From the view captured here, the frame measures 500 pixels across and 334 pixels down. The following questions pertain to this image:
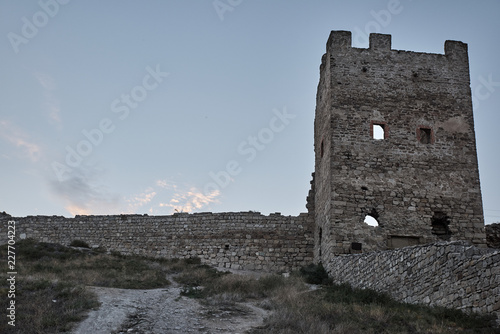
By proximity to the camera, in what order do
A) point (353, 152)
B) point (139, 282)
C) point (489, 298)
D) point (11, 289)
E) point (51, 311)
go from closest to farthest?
point (489, 298)
point (51, 311)
point (11, 289)
point (139, 282)
point (353, 152)

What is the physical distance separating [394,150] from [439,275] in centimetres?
767

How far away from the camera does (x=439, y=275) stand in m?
8.98

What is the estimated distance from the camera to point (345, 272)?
13.6 metres

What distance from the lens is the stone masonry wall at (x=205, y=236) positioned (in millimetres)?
18078

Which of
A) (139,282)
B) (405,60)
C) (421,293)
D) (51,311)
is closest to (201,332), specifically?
(51,311)

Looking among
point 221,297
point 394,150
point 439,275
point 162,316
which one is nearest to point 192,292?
point 221,297

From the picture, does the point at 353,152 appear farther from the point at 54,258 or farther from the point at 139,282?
the point at 54,258

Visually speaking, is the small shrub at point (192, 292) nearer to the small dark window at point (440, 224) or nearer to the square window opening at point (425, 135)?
the small dark window at point (440, 224)

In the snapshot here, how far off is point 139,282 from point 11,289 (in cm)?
351

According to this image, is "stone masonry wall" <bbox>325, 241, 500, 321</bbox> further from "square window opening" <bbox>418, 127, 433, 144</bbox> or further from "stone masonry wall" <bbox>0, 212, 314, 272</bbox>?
"square window opening" <bbox>418, 127, 433, 144</bbox>

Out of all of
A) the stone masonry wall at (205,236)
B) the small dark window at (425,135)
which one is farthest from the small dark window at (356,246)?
the small dark window at (425,135)

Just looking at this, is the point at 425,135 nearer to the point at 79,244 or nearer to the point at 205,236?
the point at 205,236

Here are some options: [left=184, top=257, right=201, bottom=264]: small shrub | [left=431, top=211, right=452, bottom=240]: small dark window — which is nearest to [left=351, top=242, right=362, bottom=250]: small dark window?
[left=431, top=211, right=452, bottom=240]: small dark window

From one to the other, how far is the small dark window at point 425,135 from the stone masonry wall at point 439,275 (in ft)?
18.5
